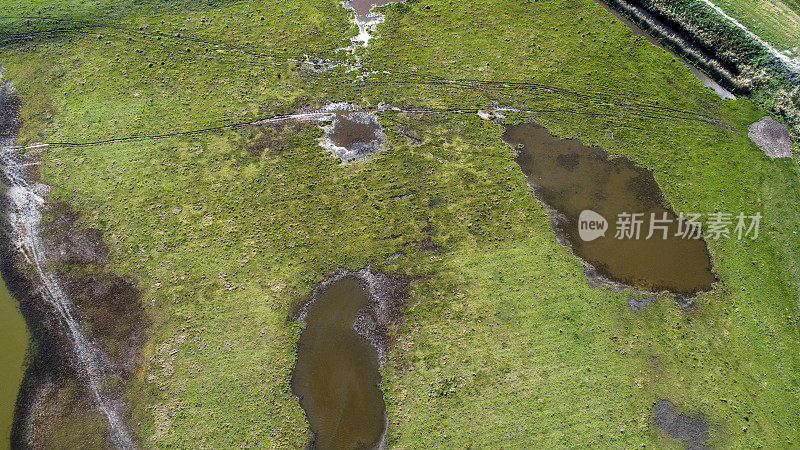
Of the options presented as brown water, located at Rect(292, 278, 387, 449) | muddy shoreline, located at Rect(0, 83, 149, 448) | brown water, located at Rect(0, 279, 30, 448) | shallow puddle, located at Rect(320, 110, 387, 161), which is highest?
shallow puddle, located at Rect(320, 110, 387, 161)

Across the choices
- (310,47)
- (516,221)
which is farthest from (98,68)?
(516,221)

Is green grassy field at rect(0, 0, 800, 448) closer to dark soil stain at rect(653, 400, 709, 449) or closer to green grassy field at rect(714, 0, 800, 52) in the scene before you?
dark soil stain at rect(653, 400, 709, 449)

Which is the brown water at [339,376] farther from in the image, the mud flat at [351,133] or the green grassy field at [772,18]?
the green grassy field at [772,18]

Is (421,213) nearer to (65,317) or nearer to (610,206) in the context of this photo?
(610,206)

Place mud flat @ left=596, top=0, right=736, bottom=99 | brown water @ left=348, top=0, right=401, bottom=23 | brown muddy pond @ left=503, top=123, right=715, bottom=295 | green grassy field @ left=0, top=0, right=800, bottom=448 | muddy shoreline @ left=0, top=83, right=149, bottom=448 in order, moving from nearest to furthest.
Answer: green grassy field @ left=0, top=0, right=800, bottom=448 < muddy shoreline @ left=0, top=83, right=149, bottom=448 < brown muddy pond @ left=503, top=123, right=715, bottom=295 < mud flat @ left=596, top=0, right=736, bottom=99 < brown water @ left=348, top=0, right=401, bottom=23

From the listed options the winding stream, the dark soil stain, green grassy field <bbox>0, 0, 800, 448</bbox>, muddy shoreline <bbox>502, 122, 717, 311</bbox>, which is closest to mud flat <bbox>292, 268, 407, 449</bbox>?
green grassy field <bbox>0, 0, 800, 448</bbox>

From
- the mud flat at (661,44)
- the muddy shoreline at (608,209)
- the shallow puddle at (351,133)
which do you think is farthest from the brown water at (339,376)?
the mud flat at (661,44)

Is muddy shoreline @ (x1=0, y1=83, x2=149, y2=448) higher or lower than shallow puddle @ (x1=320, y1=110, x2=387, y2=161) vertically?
lower
